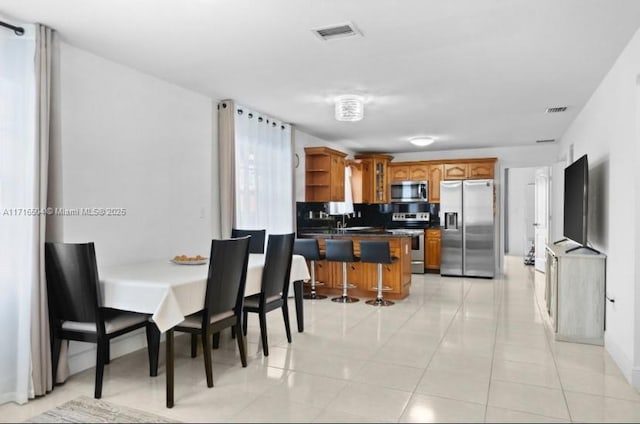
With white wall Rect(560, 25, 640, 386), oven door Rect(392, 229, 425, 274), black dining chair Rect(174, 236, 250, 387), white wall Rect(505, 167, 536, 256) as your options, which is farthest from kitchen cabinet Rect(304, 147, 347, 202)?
white wall Rect(505, 167, 536, 256)

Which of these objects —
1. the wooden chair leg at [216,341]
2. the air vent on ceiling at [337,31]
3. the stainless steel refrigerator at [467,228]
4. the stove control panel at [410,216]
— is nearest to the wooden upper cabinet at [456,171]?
the stainless steel refrigerator at [467,228]

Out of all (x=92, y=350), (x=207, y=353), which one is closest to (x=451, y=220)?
(x=207, y=353)

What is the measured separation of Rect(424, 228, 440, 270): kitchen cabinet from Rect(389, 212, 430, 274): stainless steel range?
129mm

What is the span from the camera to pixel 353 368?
3.28 metres

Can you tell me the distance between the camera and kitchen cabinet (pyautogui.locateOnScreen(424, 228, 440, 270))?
809 cm

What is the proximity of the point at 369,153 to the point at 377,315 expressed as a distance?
478 cm

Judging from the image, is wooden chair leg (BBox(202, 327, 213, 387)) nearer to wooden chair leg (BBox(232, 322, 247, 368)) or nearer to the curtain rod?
wooden chair leg (BBox(232, 322, 247, 368))

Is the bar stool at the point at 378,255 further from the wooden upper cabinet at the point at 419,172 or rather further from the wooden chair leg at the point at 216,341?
the wooden upper cabinet at the point at 419,172

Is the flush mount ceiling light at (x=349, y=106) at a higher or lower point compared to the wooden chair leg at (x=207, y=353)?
higher

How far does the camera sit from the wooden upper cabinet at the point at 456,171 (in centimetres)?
803

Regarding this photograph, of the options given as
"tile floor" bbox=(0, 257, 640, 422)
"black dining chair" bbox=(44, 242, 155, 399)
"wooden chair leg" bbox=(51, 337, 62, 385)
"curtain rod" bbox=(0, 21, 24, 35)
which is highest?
"curtain rod" bbox=(0, 21, 24, 35)

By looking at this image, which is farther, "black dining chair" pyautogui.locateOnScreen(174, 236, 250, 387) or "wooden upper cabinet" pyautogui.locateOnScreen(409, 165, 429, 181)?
"wooden upper cabinet" pyautogui.locateOnScreen(409, 165, 429, 181)

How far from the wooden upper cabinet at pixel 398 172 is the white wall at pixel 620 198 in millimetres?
4270

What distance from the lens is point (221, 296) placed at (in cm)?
303
